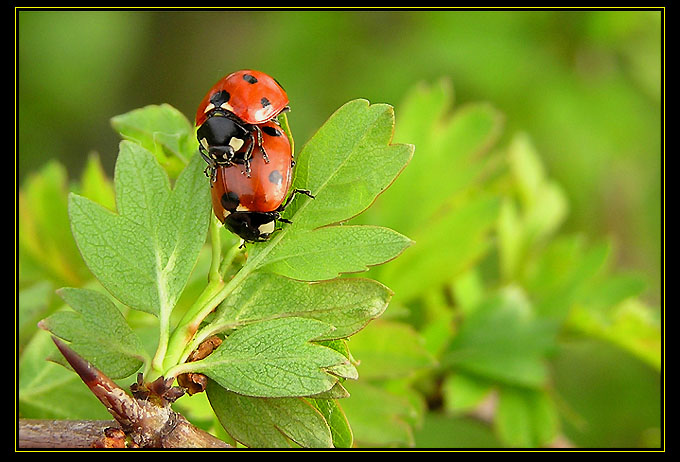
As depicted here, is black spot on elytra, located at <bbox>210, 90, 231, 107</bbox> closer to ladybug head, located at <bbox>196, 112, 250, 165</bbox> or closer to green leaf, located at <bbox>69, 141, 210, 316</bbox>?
ladybug head, located at <bbox>196, 112, 250, 165</bbox>

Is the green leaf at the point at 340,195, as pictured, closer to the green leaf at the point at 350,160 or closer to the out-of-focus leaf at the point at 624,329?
the green leaf at the point at 350,160

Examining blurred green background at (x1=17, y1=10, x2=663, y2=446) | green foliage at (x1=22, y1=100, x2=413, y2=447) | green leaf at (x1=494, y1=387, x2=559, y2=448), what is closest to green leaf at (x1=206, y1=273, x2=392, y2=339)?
green foliage at (x1=22, y1=100, x2=413, y2=447)

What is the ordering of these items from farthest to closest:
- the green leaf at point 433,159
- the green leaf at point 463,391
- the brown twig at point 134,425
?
the green leaf at point 433,159 < the green leaf at point 463,391 < the brown twig at point 134,425

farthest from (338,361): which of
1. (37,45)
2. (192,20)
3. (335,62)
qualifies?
(192,20)

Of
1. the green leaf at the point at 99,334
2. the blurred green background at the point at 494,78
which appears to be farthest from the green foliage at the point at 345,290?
the blurred green background at the point at 494,78

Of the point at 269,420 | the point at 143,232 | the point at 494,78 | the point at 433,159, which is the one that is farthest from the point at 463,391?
the point at 494,78

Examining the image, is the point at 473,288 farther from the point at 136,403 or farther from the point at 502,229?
the point at 136,403

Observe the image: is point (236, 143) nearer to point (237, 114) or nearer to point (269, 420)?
point (237, 114)
